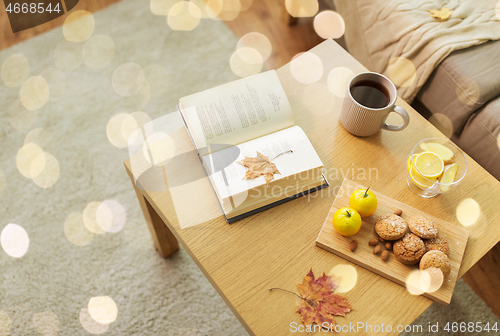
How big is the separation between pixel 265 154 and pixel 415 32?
79 centimetres

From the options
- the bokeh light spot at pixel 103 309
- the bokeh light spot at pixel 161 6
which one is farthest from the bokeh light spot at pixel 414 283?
the bokeh light spot at pixel 161 6

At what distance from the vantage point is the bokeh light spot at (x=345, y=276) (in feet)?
2.66

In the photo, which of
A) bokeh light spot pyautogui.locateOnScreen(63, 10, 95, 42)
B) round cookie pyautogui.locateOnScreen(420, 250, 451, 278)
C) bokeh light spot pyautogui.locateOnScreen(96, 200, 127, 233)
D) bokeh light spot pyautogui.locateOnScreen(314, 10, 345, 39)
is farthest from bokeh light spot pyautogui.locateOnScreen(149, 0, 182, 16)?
round cookie pyautogui.locateOnScreen(420, 250, 451, 278)

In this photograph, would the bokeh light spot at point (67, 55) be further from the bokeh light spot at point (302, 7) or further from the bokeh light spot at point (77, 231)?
the bokeh light spot at point (302, 7)

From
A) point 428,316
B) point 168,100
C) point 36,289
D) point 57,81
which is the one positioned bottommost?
point 428,316

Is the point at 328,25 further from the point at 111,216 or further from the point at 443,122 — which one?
the point at 111,216

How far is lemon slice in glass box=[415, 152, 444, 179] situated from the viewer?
0.87 metres

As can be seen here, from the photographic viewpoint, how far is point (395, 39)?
135cm

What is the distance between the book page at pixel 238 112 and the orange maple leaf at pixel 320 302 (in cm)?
37

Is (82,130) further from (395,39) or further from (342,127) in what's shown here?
(395,39)

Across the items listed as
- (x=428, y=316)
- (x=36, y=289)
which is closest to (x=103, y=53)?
(x=36, y=289)

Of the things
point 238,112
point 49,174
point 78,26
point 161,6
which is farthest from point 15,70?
point 238,112

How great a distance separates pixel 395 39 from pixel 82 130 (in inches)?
50.1

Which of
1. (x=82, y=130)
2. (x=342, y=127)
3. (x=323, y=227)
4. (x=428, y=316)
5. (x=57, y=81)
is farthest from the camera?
(x=57, y=81)
